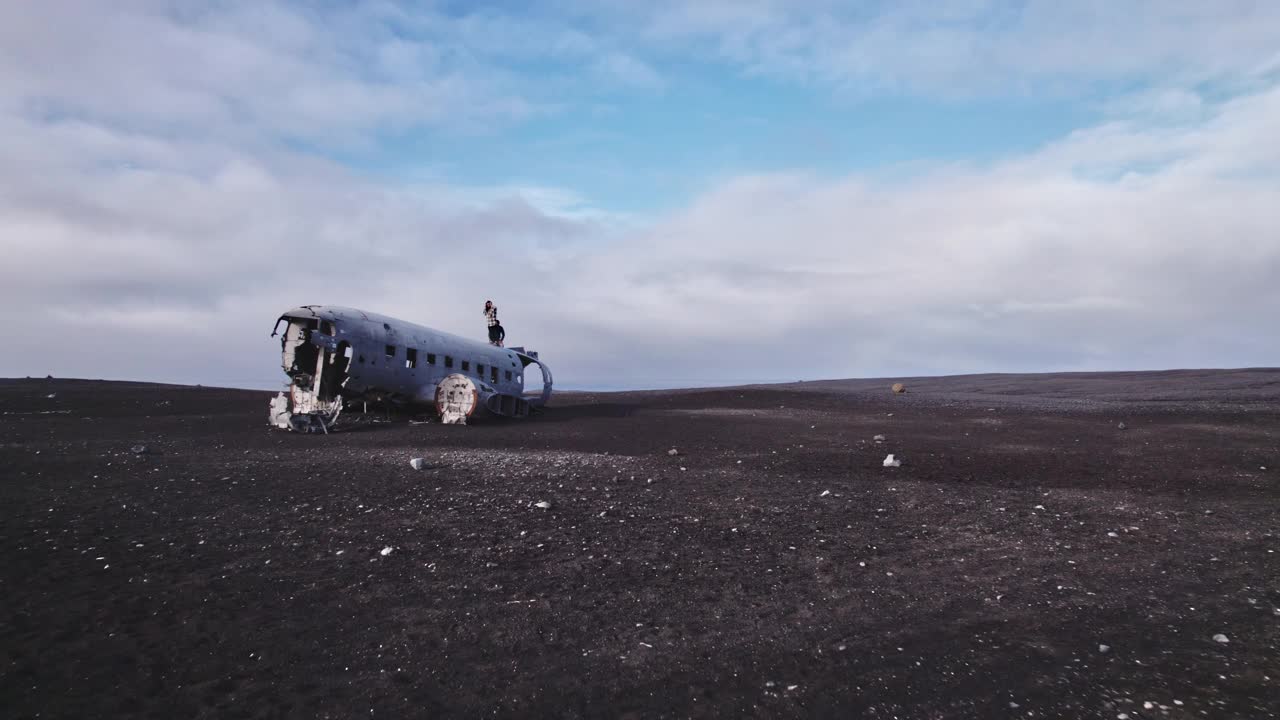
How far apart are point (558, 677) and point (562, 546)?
3342 millimetres

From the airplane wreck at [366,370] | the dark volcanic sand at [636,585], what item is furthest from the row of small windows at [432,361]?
the dark volcanic sand at [636,585]

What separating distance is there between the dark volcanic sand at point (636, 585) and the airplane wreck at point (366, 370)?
6539 mm

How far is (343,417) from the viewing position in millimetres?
24609

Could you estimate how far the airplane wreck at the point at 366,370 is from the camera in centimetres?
2234

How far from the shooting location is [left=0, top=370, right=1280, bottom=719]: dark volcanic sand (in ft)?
16.4

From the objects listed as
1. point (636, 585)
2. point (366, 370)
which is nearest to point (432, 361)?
point (366, 370)

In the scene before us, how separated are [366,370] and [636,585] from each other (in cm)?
1887

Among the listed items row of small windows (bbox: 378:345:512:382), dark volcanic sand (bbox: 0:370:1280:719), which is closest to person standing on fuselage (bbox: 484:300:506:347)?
row of small windows (bbox: 378:345:512:382)

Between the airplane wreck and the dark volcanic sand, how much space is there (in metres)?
6.54

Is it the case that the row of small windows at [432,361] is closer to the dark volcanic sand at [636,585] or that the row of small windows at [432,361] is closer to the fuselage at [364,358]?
the fuselage at [364,358]

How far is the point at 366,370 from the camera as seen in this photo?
76.1 feet

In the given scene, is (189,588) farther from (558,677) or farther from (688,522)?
(688,522)

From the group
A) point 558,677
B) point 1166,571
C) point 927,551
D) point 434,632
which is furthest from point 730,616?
point 1166,571

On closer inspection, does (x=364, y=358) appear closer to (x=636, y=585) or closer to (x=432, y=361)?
(x=432, y=361)
